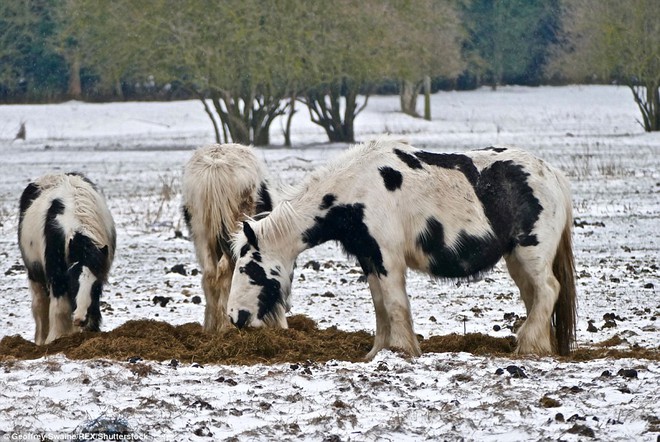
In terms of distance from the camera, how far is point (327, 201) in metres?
7.86

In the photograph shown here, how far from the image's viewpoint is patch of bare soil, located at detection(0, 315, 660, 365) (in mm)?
7590

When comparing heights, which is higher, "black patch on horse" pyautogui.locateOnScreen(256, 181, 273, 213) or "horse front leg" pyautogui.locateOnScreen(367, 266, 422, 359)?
"black patch on horse" pyautogui.locateOnScreen(256, 181, 273, 213)

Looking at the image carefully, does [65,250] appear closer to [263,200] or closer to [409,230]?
[263,200]

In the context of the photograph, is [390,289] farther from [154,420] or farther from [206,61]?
[206,61]

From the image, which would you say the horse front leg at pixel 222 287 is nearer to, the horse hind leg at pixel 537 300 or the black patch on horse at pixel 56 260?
the black patch on horse at pixel 56 260

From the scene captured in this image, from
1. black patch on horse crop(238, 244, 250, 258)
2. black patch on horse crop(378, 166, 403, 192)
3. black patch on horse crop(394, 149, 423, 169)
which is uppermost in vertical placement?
black patch on horse crop(394, 149, 423, 169)

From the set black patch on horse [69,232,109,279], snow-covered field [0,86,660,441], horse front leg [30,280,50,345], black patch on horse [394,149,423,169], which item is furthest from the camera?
horse front leg [30,280,50,345]

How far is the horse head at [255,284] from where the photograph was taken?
25.5 ft

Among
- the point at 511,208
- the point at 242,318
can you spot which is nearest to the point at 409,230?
the point at 511,208

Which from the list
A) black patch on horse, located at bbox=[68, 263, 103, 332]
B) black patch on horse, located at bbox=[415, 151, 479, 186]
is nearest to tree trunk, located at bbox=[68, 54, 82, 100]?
black patch on horse, located at bbox=[68, 263, 103, 332]

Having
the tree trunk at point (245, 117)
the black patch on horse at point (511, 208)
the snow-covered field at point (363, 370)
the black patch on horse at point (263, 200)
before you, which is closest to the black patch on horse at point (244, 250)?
the snow-covered field at point (363, 370)

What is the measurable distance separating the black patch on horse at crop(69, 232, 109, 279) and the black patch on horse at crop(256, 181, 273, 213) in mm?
1437

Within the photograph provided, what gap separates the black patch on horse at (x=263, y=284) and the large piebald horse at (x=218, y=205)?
4.26 feet

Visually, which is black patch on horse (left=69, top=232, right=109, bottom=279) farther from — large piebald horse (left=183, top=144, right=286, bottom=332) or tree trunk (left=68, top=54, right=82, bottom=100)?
tree trunk (left=68, top=54, right=82, bottom=100)
